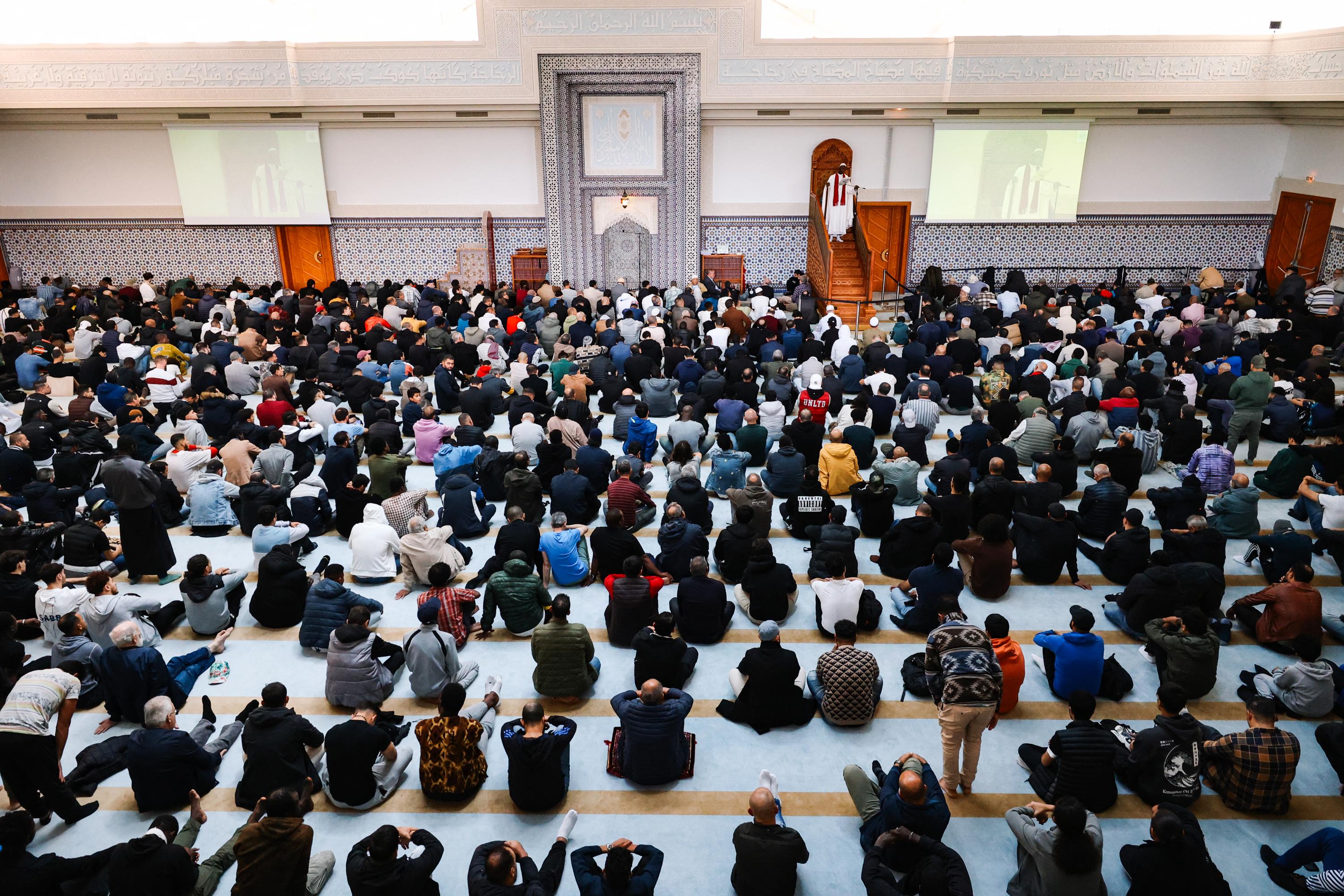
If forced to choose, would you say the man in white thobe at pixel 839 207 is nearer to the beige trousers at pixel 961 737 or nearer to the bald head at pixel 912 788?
the beige trousers at pixel 961 737

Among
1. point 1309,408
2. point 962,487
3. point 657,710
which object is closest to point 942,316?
point 1309,408

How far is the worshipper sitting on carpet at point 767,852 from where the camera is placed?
3879mm

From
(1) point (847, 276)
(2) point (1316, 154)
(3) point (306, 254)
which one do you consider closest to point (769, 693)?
(1) point (847, 276)

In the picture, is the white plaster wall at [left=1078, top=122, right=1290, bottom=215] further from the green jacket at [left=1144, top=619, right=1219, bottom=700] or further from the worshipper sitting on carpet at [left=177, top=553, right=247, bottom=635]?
the worshipper sitting on carpet at [left=177, top=553, right=247, bottom=635]

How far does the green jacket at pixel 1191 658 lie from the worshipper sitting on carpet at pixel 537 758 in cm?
348

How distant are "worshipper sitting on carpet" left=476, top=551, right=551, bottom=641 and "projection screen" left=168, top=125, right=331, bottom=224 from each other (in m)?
12.8

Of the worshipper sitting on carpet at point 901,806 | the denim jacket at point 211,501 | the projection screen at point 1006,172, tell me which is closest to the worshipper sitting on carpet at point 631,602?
the worshipper sitting on carpet at point 901,806

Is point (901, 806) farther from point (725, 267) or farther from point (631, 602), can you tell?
point (725, 267)

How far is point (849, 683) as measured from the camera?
16.8 feet

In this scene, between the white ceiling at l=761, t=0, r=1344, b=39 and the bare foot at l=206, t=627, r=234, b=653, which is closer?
the bare foot at l=206, t=627, r=234, b=653

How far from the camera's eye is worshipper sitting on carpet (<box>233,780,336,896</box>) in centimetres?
380

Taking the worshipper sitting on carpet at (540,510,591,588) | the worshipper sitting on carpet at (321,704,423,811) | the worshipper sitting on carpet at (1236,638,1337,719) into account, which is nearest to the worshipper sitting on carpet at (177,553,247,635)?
the worshipper sitting on carpet at (321,704,423,811)

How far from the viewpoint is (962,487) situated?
6789 mm

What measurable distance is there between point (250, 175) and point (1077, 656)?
16.0 m
